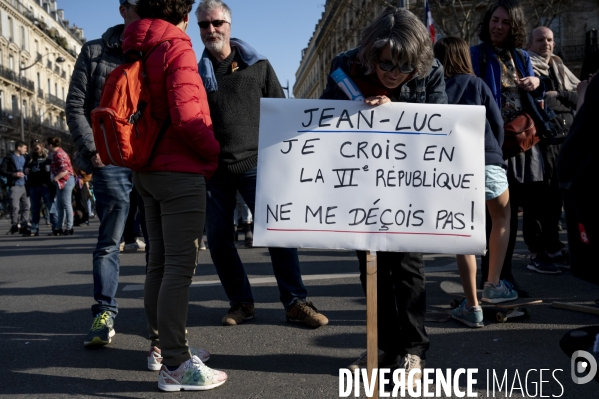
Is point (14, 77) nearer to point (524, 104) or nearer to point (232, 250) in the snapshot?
point (232, 250)

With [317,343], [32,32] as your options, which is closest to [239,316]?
[317,343]

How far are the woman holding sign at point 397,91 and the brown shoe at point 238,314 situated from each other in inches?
50.9

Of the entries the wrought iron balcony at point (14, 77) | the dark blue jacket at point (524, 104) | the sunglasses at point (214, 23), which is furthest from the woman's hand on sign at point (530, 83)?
the wrought iron balcony at point (14, 77)

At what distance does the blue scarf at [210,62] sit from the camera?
4.40 meters

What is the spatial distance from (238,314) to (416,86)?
7.13 ft

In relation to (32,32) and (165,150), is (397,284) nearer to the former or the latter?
(165,150)

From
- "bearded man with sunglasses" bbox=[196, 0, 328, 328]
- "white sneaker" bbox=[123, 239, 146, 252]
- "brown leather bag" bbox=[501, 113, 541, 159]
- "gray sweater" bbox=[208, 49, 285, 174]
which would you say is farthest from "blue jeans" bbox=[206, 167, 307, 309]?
"white sneaker" bbox=[123, 239, 146, 252]

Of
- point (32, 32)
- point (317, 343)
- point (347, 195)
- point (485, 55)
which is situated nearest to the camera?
point (347, 195)

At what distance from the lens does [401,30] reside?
2969mm

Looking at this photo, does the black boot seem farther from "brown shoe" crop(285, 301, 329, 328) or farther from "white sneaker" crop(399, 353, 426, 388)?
"white sneaker" crop(399, 353, 426, 388)

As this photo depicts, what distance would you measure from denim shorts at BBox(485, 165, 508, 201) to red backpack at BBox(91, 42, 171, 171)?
220cm

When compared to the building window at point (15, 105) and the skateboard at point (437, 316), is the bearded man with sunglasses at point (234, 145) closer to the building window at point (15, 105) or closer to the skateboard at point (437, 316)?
the skateboard at point (437, 316)

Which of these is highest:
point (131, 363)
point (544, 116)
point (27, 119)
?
point (27, 119)

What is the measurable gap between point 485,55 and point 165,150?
2.80m
